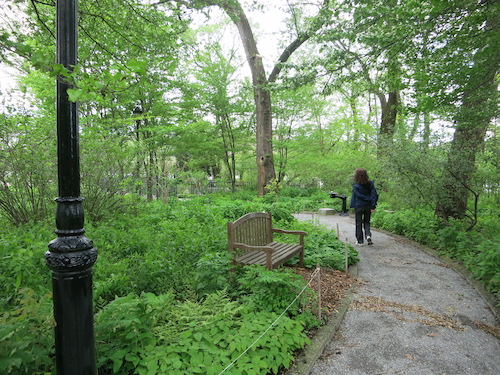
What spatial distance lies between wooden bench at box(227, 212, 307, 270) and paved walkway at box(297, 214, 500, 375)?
118 centimetres

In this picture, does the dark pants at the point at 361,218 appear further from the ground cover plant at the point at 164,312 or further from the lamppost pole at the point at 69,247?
the lamppost pole at the point at 69,247

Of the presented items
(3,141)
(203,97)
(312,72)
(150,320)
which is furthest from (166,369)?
(203,97)

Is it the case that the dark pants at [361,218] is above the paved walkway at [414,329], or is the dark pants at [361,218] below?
above

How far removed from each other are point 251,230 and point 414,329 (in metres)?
2.61

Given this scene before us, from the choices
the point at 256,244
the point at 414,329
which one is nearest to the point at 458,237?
the point at 414,329

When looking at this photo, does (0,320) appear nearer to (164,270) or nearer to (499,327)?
(164,270)

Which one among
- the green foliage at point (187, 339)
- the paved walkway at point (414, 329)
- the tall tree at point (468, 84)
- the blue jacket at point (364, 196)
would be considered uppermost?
the tall tree at point (468, 84)

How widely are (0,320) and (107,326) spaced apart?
66 cm

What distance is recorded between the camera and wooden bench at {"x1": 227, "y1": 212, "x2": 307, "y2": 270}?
4.37 m

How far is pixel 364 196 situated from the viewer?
24.3ft

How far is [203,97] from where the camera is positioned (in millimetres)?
17172

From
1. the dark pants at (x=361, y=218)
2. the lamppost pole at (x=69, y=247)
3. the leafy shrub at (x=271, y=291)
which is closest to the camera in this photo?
the lamppost pole at (x=69, y=247)

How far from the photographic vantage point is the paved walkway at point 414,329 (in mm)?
2916

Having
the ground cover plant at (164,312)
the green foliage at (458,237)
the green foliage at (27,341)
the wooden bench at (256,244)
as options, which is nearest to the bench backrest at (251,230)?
the wooden bench at (256,244)
